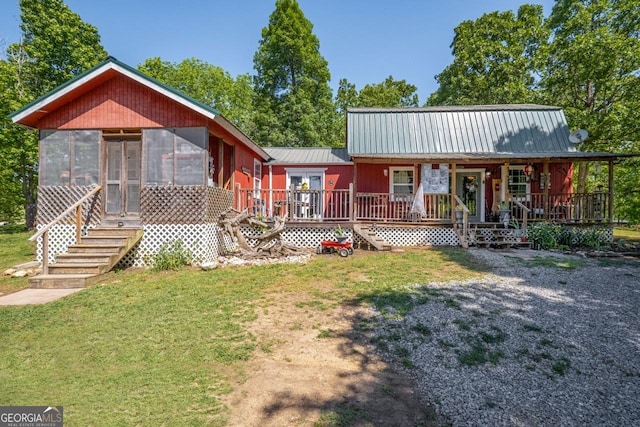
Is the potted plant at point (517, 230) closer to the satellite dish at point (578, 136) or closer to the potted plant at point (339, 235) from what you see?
the satellite dish at point (578, 136)

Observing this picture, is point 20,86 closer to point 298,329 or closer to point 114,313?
point 114,313

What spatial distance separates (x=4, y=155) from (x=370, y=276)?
2304 cm

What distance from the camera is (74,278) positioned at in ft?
23.6

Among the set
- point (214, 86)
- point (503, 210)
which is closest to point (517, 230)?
point (503, 210)

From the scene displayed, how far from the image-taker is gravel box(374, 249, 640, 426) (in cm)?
317

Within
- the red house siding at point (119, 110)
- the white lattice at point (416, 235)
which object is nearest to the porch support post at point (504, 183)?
the white lattice at point (416, 235)

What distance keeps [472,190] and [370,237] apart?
6.29 meters

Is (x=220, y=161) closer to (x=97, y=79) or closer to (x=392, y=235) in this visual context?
(x=97, y=79)

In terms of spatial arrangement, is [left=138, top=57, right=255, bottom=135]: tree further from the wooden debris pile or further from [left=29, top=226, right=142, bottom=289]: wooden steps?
[left=29, top=226, right=142, bottom=289]: wooden steps

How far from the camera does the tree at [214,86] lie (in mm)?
32562

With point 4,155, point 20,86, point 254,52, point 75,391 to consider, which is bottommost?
point 75,391

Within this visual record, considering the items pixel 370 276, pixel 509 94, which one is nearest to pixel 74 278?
pixel 370 276

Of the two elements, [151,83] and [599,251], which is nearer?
[151,83]

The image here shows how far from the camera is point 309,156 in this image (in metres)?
15.6
